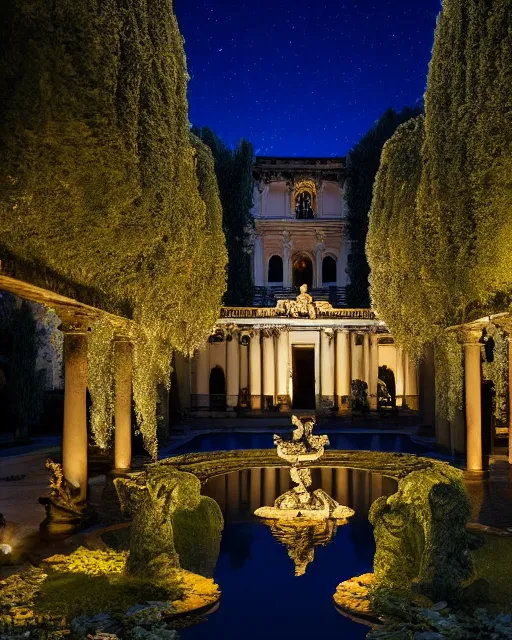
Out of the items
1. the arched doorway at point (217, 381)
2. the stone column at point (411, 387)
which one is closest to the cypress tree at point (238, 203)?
the arched doorway at point (217, 381)

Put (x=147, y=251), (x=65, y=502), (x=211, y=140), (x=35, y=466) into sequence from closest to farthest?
(x=65, y=502) → (x=147, y=251) → (x=35, y=466) → (x=211, y=140)

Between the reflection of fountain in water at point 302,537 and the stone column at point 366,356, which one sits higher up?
the stone column at point 366,356

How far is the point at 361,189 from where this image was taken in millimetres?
45031

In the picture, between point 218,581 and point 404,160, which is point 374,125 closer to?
point 404,160

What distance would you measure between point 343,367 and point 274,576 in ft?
93.5

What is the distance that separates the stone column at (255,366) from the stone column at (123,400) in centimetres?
2091

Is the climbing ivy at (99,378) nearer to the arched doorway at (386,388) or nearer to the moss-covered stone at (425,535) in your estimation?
the moss-covered stone at (425,535)

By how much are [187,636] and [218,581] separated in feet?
7.05

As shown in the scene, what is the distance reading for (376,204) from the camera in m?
21.8

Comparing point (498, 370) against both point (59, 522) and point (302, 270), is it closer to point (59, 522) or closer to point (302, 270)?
point (59, 522)

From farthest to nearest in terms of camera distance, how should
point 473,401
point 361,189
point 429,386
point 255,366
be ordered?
point 361,189
point 255,366
point 429,386
point 473,401

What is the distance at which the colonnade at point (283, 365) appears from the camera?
3816 cm

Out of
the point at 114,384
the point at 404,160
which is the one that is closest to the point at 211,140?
the point at 404,160

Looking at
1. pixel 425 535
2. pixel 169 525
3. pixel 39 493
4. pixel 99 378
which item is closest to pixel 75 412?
pixel 99 378
